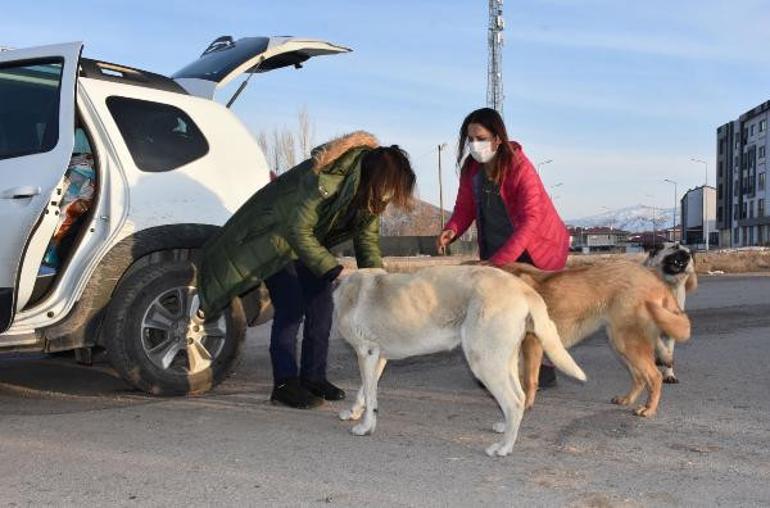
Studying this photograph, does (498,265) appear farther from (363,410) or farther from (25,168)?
(25,168)

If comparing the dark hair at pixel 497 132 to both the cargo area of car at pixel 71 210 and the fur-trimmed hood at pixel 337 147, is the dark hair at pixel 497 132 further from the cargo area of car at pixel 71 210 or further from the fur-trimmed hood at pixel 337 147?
the cargo area of car at pixel 71 210

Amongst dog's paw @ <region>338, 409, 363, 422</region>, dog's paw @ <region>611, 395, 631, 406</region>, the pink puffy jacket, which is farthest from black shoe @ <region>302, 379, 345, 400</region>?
dog's paw @ <region>611, 395, 631, 406</region>

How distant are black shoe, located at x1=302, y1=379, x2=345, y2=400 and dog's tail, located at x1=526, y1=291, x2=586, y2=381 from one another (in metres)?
1.76

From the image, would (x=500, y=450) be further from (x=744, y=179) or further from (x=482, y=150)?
(x=744, y=179)

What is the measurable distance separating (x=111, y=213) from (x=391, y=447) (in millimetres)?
2445

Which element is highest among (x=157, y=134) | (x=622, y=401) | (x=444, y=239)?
(x=157, y=134)

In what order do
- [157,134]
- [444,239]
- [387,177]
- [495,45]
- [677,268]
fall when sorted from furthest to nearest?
[495,45], [677,268], [444,239], [157,134], [387,177]

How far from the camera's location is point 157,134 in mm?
5273

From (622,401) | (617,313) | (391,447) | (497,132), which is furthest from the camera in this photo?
(497,132)

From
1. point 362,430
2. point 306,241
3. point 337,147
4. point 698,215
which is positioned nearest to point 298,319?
point 306,241

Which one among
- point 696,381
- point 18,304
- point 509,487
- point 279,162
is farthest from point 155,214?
point 279,162

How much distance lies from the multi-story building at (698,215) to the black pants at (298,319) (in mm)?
98176

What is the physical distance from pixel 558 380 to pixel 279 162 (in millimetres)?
35750

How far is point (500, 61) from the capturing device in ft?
199
